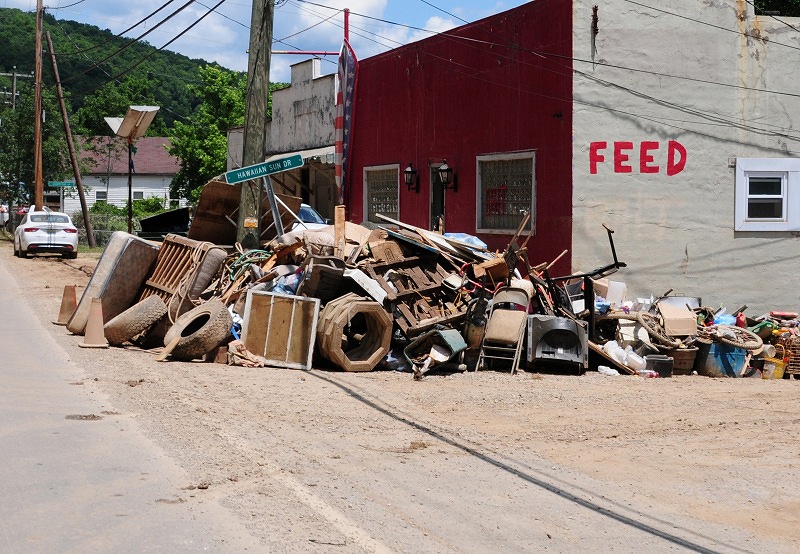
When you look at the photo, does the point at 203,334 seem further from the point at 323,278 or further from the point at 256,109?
the point at 256,109

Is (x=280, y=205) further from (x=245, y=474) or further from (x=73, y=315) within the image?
(x=245, y=474)

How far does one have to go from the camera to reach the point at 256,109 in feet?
51.7

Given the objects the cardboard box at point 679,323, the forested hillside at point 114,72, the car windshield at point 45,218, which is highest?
the forested hillside at point 114,72

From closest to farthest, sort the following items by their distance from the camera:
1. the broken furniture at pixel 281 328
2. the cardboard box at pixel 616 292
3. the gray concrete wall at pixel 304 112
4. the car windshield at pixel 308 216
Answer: the broken furniture at pixel 281 328, the cardboard box at pixel 616 292, the car windshield at pixel 308 216, the gray concrete wall at pixel 304 112

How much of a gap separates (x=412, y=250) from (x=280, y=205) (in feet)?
15.2

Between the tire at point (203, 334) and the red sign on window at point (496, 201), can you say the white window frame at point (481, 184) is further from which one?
the tire at point (203, 334)

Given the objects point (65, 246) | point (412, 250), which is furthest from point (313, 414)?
point (65, 246)

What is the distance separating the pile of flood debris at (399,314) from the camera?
503 inches

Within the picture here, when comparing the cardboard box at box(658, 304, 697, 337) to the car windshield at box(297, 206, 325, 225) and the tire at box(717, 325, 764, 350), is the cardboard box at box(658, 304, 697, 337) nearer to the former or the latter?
the tire at box(717, 325, 764, 350)

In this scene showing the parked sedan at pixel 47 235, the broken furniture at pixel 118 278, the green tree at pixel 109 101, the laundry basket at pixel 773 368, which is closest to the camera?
the laundry basket at pixel 773 368

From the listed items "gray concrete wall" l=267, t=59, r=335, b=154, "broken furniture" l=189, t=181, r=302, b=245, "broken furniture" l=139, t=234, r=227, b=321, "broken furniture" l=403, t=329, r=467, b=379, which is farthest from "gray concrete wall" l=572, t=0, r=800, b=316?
"gray concrete wall" l=267, t=59, r=335, b=154

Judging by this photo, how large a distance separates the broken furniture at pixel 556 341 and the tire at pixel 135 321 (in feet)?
17.3

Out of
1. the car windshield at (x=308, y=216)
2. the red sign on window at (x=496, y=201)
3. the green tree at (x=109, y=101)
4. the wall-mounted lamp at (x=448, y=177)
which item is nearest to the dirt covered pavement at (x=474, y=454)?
the red sign on window at (x=496, y=201)

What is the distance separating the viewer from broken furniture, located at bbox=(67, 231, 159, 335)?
15.2 meters
